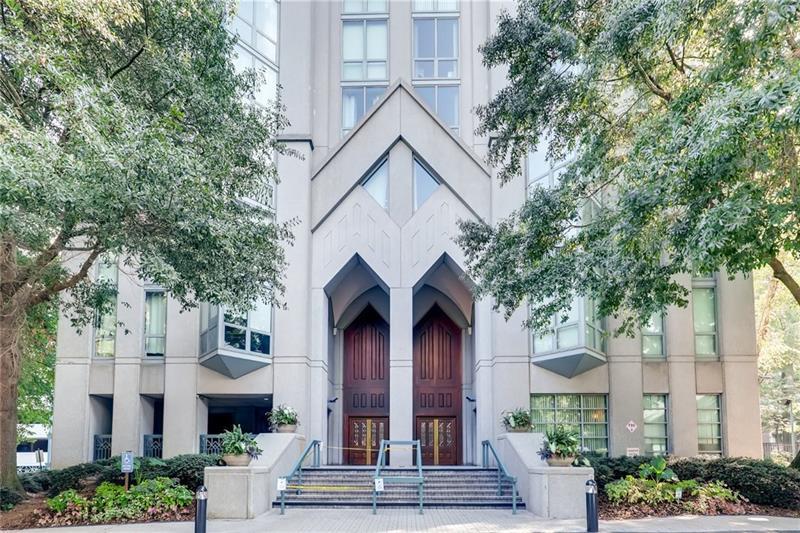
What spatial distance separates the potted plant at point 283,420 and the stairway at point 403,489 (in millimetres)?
1192

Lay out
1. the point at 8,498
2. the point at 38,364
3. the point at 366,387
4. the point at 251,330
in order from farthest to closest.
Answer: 1. the point at 38,364
2. the point at 366,387
3. the point at 251,330
4. the point at 8,498

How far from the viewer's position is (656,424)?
19.4 m

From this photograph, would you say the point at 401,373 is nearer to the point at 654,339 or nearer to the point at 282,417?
the point at 282,417

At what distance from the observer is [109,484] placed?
47.0ft

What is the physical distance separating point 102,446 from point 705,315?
17.5 metres

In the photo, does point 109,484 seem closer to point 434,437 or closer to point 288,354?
point 288,354

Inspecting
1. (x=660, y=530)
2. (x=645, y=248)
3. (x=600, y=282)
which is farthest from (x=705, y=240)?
(x=660, y=530)

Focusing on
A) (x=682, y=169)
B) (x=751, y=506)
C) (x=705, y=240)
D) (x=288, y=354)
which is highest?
(x=682, y=169)

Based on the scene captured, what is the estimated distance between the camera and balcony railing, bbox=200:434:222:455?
64.3 ft

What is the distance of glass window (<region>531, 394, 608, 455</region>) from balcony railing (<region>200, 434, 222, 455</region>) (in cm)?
879

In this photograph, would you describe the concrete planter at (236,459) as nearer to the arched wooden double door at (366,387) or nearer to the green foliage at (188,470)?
the green foliage at (188,470)

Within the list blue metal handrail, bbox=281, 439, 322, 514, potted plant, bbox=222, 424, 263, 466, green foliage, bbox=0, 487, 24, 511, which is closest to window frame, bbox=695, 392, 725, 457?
blue metal handrail, bbox=281, 439, 322, 514

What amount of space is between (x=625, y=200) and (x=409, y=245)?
32.6ft

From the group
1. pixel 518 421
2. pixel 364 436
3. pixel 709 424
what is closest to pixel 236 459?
pixel 518 421
